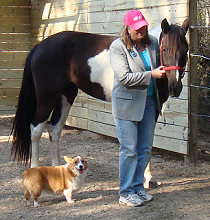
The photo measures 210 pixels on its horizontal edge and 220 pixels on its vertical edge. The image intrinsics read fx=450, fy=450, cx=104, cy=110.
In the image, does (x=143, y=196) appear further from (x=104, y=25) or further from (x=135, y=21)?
(x=104, y=25)

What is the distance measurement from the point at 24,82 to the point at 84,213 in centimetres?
216

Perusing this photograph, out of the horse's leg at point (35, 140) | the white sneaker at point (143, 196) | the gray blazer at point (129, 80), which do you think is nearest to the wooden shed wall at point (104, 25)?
the white sneaker at point (143, 196)

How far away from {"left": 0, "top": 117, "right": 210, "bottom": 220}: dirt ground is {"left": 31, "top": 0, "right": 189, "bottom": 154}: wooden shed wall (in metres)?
0.44

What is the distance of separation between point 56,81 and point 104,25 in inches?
78.7

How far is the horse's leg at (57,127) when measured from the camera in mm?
5633

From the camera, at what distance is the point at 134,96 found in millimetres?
3938

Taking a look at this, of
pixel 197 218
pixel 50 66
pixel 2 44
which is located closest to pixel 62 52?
pixel 50 66

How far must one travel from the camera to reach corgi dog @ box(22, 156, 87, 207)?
422 centimetres

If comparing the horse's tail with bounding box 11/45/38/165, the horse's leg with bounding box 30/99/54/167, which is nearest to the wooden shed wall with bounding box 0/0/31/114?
the horse's tail with bounding box 11/45/38/165

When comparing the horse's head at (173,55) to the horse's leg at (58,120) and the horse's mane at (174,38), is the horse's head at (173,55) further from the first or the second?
the horse's leg at (58,120)

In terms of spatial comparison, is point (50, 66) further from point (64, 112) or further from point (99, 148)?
point (99, 148)

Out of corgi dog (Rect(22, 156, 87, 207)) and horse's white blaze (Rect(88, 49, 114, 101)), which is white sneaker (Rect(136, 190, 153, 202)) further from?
horse's white blaze (Rect(88, 49, 114, 101))

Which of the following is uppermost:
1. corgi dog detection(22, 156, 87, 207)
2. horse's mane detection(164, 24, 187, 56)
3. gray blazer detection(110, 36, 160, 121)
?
horse's mane detection(164, 24, 187, 56)

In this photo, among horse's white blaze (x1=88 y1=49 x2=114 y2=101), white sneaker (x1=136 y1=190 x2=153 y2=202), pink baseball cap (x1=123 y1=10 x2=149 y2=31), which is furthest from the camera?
horse's white blaze (x1=88 y1=49 x2=114 y2=101)
